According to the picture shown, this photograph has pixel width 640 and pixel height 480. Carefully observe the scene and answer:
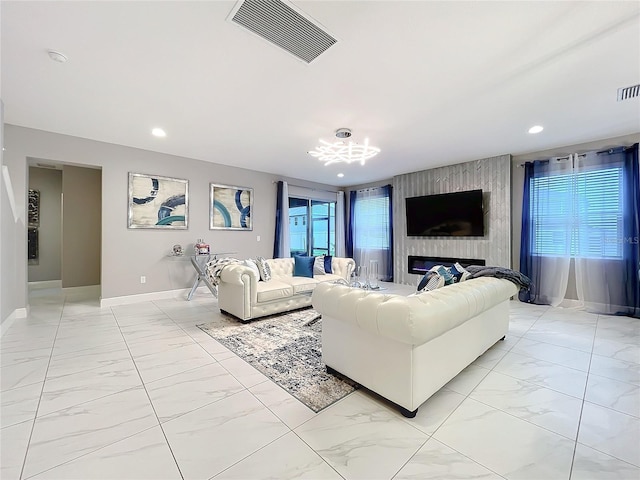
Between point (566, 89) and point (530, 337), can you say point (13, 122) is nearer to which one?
point (566, 89)

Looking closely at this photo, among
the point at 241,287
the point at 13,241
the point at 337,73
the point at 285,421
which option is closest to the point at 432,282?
the point at 285,421

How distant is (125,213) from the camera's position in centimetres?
446

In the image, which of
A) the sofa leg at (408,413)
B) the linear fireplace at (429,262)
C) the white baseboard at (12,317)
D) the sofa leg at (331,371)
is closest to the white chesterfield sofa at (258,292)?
the sofa leg at (331,371)

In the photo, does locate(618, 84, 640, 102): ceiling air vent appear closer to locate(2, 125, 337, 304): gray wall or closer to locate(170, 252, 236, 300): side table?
locate(2, 125, 337, 304): gray wall

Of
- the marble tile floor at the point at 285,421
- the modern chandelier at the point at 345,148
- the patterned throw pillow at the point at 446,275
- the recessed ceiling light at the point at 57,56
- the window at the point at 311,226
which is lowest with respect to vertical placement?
the marble tile floor at the point at 285,421

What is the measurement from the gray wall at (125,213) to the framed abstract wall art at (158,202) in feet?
0.31

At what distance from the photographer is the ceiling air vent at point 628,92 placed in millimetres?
2617

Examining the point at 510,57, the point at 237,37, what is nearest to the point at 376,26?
the point at 237,37

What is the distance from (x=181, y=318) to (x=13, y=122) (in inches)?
132

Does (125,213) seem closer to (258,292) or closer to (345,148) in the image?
(258,292)

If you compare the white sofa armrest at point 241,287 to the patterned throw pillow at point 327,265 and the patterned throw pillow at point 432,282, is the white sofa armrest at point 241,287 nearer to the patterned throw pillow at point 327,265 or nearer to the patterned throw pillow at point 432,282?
the patterned throw pillow at point 327,265

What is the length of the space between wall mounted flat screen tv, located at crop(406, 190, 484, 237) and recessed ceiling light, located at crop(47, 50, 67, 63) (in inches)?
224

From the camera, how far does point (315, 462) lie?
1358mm

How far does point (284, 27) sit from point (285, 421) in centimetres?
260
